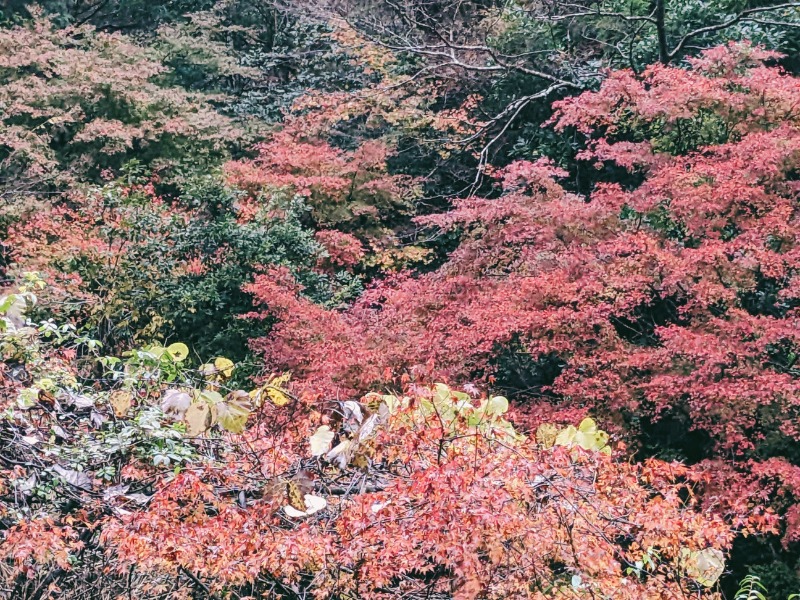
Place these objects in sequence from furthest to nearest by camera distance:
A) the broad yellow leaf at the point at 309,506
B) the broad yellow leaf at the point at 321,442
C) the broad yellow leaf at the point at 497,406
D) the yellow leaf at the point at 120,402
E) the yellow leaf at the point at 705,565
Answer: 1. the broad yellow leaf at the point at 497,406
2. the yellow leaf at the point at 120,402
3. the yellow leaf at the point at 705,565
4. the broad yellow leaf at the point at 321,442
5. the broad yellow leaf at the point at 309,506

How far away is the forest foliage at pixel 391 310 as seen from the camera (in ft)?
10.8

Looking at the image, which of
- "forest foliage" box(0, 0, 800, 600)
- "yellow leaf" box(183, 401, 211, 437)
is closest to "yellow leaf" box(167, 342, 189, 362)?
"forest foliage" box(0, 0, 800, 600)

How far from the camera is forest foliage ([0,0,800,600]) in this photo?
3303 millimetres

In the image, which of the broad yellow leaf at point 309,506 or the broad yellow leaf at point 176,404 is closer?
the broad yellow leaf at point 309,506

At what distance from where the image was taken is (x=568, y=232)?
7332 mm

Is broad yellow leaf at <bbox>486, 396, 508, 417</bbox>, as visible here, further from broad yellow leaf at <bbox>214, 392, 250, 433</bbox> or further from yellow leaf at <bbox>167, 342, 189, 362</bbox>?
yellow leaf at <bbox>167, 342, 189, 362</bbox>

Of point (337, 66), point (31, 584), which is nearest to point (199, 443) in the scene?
point (31, 584)

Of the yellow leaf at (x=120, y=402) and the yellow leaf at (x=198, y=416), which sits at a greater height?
the yellow leaf at (x=198, y=416)

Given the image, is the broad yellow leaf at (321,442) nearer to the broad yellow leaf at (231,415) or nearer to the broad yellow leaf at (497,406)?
the broad yellow leaf at (231,415)

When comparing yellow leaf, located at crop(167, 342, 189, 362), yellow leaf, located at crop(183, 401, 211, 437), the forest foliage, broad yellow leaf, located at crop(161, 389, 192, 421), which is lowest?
the forest foliage

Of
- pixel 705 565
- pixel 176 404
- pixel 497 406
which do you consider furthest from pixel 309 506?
pixel 705 565

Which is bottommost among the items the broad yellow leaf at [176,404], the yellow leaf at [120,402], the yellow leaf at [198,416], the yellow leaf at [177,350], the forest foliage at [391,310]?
the forest foliage at [391,310]

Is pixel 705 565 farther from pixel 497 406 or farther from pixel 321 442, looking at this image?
pixel 321 442

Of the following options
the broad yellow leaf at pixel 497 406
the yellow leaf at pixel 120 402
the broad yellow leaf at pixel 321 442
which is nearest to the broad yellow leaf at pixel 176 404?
the yellow leaf at pixel 120 402
